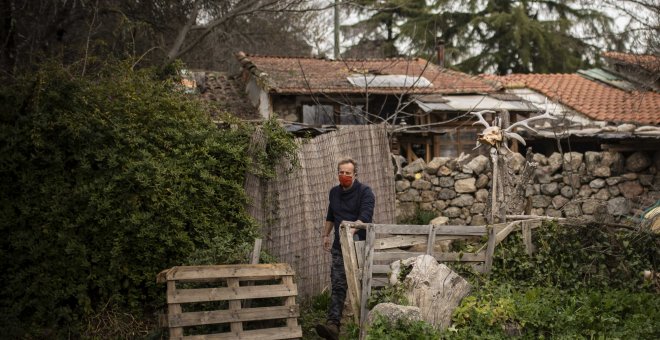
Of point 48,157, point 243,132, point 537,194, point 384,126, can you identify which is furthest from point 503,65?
point 48,157

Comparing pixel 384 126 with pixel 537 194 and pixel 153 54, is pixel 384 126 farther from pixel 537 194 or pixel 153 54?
pixel 153 54

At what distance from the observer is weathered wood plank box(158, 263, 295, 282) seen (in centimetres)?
627

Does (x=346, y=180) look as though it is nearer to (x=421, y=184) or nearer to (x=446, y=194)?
(x=421, y=184)

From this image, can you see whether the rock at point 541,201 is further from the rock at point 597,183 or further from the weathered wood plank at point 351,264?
the weathered wood plank at point 351,264

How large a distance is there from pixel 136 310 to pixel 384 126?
15.1ft

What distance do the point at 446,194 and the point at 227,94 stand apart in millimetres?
9823

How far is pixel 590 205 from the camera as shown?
42.5ft

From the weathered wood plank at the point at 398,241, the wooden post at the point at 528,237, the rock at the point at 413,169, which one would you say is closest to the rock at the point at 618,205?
the rock at the point at 413,169

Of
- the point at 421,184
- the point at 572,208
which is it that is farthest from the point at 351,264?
the point at 572,208

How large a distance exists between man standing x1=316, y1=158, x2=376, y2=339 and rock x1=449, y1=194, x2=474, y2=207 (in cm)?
568

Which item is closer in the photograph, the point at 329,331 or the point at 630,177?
the point at 329,331

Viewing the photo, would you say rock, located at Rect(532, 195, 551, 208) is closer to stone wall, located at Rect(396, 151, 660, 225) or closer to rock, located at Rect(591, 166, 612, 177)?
stone wall, located at Rect(396, 151, 660, 225)

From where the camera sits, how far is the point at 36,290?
6688 millimetres

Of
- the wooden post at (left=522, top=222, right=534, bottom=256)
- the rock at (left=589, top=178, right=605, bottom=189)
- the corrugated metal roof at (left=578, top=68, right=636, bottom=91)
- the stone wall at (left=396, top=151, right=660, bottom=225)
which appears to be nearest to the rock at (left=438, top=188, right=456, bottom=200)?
the stone wall at (left=396, top=151, right=660, bottom=225)
